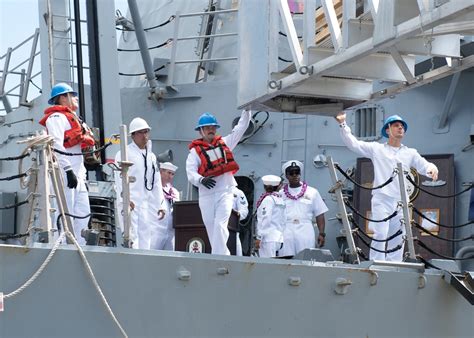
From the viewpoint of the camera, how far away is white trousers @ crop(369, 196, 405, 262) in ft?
25.1

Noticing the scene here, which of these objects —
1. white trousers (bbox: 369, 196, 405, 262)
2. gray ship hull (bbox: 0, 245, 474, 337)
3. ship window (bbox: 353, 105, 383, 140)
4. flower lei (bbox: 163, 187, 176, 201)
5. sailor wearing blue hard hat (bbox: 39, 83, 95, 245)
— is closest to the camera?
gray ship hull (bbox: 0, 245, 474, 337)

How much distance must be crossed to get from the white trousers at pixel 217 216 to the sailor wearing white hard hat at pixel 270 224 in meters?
1.20

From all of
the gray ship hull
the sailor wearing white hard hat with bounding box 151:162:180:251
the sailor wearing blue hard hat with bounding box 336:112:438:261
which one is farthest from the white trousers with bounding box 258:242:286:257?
the gray ship hull

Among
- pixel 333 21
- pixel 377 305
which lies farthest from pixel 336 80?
pixel 377 305

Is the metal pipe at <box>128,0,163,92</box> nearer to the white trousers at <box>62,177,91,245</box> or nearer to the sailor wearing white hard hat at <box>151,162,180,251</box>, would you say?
the sailor wearing white hard hat at <box>151,162,180,251</box>

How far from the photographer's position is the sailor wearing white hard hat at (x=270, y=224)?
876 centimetres

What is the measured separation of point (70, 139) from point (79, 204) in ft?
1.46

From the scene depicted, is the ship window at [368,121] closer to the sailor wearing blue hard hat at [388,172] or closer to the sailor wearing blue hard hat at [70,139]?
the sailor wearing blue hard hat at [388,172]

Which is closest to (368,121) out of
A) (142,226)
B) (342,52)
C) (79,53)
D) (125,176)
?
(79,53)

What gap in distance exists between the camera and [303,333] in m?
6.29

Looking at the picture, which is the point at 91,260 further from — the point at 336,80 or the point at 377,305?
the point at 336,80

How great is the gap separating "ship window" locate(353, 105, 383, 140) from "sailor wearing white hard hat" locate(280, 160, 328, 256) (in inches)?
36.3

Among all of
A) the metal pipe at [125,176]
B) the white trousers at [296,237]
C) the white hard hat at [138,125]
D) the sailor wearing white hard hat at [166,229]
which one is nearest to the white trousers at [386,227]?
the white trousers at [296,237]

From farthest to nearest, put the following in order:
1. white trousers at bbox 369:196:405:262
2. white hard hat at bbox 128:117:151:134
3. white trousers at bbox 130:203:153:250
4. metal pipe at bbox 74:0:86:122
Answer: metal pipe at bbox 74:0:86:122 → white trousers at bbox 369:196:405:262 → white hard hat at bbox 128:117:151:134 → white trousers at bbox 130:203:153:250
